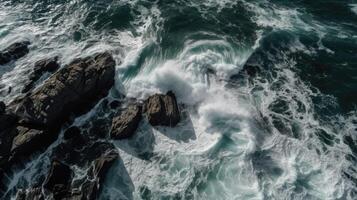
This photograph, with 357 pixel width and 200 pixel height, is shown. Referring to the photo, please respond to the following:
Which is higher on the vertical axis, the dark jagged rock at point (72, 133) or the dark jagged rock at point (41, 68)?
the dark jagged rock at point (41, 68)

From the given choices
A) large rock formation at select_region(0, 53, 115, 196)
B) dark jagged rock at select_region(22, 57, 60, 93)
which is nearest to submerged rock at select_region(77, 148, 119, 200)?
large rock formation at select_region(0, 53, 115, 196)

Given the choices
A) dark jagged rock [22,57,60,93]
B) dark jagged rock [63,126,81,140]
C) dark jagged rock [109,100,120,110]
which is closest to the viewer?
dark jagged rock [63,126,81,140]

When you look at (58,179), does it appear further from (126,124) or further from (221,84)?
(221,84)

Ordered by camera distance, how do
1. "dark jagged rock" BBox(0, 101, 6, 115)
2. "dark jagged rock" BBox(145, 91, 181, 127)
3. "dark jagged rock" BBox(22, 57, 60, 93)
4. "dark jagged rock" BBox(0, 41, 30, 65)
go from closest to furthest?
"dark jagged rock" BBox(0, 101, 6, 115)
"dark jagged rock" BBox(145, 91, 181, 127)
"dark jagged rock" BBox(22, 57, 60, 93)
"dark jagged rock" BBox(0, 41, 30, 65)

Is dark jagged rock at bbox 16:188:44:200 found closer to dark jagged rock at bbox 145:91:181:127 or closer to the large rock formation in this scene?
the large rock formation

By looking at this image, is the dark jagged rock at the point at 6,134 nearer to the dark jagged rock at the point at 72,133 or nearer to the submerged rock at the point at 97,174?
the dark jagged rock at the point at 72,133

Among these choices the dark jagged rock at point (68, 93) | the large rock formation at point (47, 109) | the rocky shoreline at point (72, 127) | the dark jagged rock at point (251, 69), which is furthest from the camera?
the dark jagged rock at point (251, 69)

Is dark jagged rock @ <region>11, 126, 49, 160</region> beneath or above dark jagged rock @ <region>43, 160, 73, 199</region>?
above

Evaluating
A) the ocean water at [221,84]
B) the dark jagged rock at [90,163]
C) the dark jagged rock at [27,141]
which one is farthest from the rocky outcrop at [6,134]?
the dark jagged rock at [90,163]
